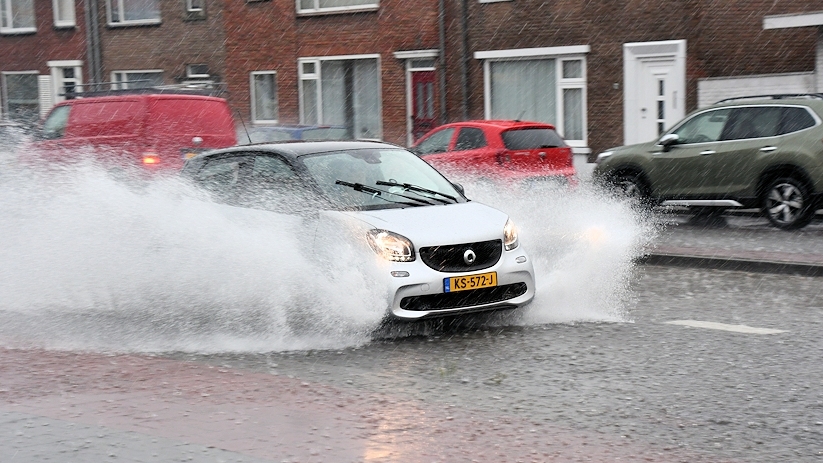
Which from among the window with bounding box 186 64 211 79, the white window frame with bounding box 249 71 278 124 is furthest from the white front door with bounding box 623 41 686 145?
the window with bounding box 186 64 211 79

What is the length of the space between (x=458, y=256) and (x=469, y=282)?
0.21m

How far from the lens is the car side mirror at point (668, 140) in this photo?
18503 mm

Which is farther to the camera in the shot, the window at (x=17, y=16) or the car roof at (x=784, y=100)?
the window at (x=17, y=16)

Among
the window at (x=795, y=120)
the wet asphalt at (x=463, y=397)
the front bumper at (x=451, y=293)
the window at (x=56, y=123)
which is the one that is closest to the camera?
the wet asphalt at (x=463, y=397)

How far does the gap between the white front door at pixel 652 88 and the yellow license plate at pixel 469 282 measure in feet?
51.3

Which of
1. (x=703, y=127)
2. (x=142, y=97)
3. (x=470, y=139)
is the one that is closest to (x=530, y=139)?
(x=470, y=139)

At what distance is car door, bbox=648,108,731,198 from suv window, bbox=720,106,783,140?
152 mm

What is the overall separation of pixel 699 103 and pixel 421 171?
14.2m

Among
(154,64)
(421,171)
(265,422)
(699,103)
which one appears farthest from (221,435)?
(154,64)

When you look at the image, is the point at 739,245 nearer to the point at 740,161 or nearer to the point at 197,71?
the point at 740,161

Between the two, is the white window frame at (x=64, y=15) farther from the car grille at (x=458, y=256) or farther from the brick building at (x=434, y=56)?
the car grille at (x=458, y=256)

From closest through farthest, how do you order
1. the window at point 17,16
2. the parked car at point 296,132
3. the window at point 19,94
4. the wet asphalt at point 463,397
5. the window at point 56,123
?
the wet asphalt at point 463,397 → the window at point 56,123 → the parked car at point 296,132 → the window at point 19,94 → the window at point 17,16

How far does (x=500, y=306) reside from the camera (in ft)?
30.7

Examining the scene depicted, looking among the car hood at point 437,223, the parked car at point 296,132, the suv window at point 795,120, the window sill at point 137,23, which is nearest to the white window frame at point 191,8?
the window sill at point 137,23
